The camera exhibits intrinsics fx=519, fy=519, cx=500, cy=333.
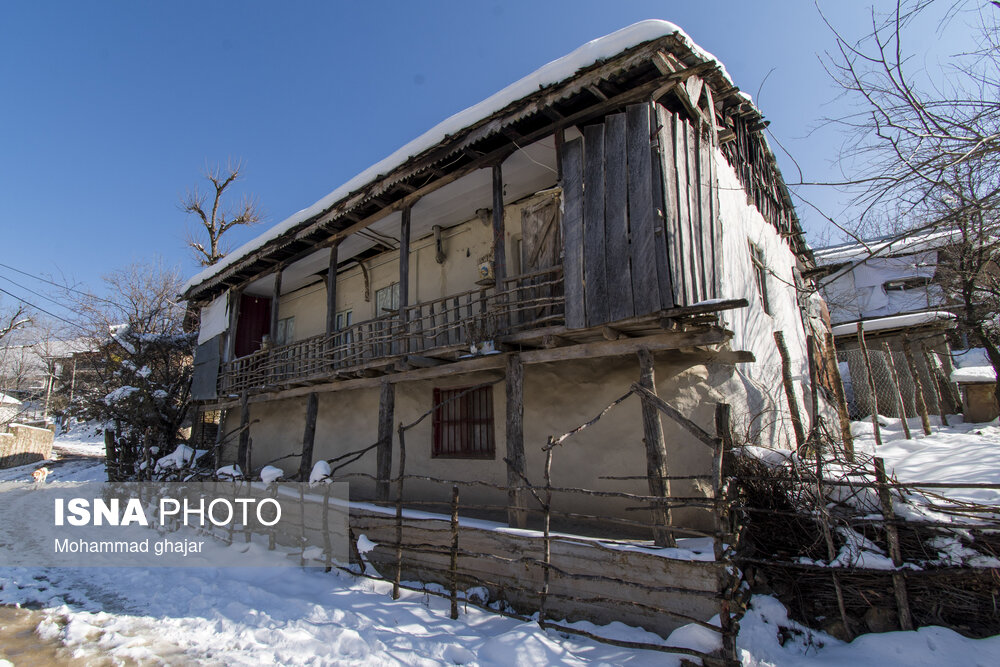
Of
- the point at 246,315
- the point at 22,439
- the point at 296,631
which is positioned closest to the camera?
the point at 296,631

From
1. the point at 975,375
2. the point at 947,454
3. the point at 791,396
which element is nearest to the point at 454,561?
the point at 791,396

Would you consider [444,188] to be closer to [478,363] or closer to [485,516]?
[478,363]

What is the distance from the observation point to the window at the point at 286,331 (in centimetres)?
1507

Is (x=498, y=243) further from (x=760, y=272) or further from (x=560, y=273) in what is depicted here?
(x=760, y=272)

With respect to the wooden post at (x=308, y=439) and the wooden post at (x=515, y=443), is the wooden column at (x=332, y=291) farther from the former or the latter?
the wooden post at (x=515, y=443)

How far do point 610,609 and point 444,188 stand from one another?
6937mm

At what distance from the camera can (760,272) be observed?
999 cm

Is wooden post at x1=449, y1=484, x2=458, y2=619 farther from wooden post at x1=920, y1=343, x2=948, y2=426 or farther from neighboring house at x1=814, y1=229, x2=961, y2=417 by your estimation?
wooden post at x1=920, y1=343, x2=948, y2=426

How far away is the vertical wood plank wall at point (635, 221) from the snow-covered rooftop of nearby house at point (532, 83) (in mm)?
753

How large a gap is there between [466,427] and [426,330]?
2554mm

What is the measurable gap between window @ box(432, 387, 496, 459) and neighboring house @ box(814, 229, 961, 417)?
7.04 meters

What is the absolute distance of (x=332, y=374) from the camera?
10.3 meters

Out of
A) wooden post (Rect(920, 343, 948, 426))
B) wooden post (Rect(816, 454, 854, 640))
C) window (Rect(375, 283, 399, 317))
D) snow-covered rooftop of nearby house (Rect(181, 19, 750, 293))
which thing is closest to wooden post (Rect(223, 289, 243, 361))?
window (Rect(375, 283, 399, 317))

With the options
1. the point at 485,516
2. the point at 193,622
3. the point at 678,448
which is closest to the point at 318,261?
the point at 485,516
